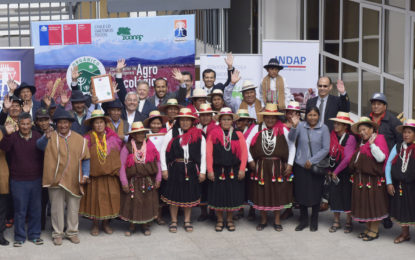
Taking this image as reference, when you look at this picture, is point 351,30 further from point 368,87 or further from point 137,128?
point 137,128

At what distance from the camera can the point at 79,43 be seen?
36.7 ft

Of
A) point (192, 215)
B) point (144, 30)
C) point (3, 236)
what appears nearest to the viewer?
point (3, 236)

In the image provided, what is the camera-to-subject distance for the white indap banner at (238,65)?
11633 mm

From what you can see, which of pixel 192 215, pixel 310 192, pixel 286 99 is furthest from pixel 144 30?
pixel 310 192

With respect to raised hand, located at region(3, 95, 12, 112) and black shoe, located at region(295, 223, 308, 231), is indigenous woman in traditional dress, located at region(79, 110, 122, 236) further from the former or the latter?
black shoe, located at region(295, 223, 308, 231)

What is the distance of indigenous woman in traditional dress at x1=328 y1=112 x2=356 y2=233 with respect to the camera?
8.63 metres

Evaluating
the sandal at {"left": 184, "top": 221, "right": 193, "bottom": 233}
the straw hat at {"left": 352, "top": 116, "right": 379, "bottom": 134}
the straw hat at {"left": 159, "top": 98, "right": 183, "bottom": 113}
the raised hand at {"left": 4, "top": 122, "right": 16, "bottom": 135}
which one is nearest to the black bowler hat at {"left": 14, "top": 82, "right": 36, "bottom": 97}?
the raised hand at {"left": 4, "top": 122, "right": 16, "bottom": 135}

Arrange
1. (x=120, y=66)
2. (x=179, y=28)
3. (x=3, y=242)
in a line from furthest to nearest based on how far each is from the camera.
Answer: (x=179, y=28)
(x=120, y=66)
(x=3, y=242)

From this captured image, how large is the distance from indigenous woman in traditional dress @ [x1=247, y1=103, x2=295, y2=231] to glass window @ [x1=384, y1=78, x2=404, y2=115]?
3776 millimetres

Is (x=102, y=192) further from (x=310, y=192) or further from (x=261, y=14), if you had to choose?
(x=261, y=14)

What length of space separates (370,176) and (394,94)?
401 cm

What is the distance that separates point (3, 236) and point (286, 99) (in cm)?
469

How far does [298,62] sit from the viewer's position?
1159 cm

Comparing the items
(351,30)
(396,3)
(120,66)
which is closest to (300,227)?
(120,66)
